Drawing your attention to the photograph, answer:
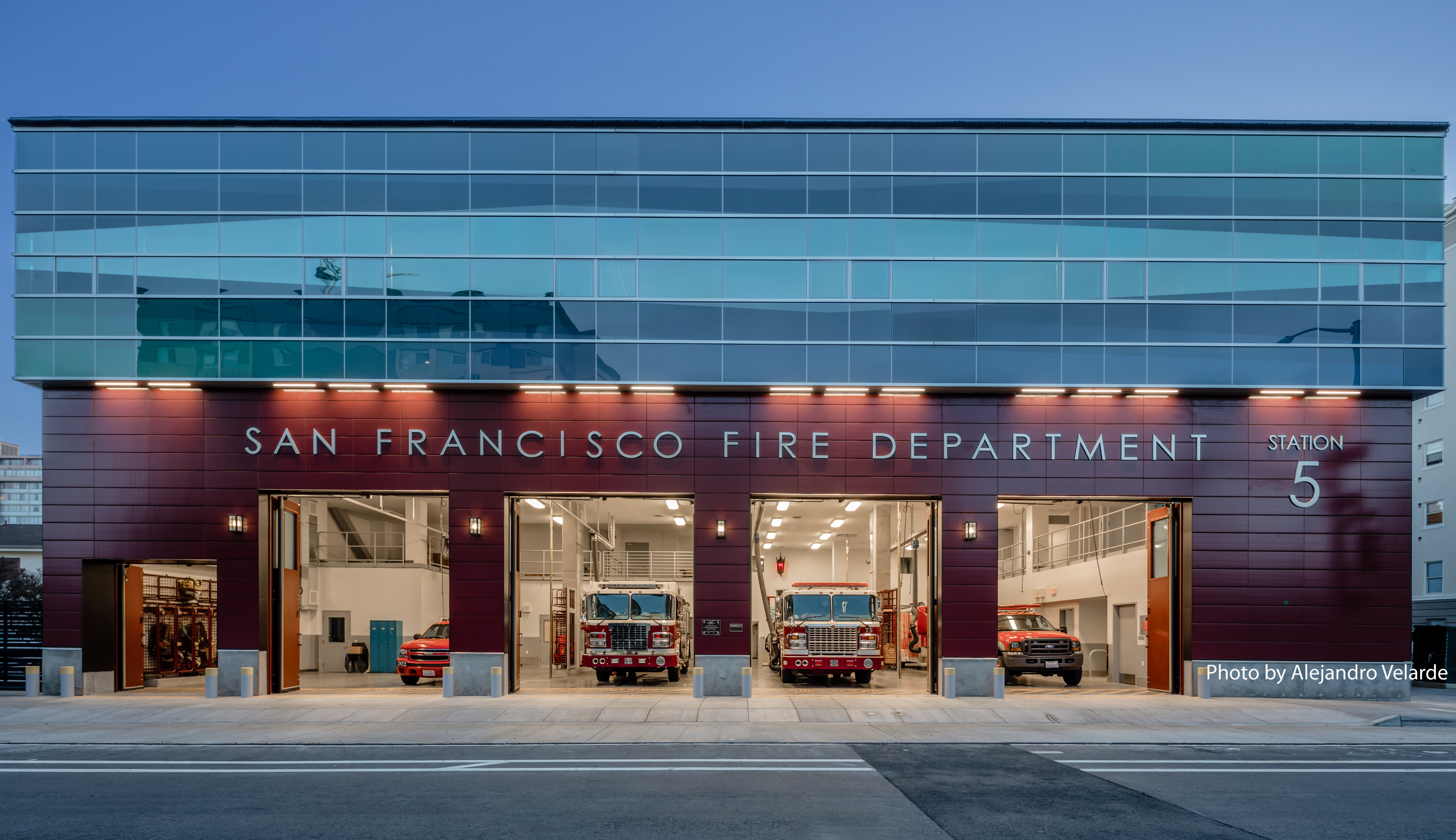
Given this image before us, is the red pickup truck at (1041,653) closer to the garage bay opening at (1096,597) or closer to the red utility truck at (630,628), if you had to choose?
the garage bay opening at (1096,597)

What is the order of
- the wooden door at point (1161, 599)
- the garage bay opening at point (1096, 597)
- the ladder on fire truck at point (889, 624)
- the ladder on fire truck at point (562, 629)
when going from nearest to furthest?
the wooden door at point (1161, 599)
the garage bay opening at point (1096, 597)
the ladder on fire truck at point (562, 629)
the ladder on fire truck at point (889, 624)

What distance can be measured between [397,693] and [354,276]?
30.9 feet

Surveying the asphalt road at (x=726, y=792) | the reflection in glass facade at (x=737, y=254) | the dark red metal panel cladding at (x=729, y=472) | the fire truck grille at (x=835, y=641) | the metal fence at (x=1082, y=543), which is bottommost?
the fire truck grille at (x=835, y=641)

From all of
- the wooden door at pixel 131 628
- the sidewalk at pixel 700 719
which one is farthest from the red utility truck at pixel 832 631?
the wooden door at pixel 131 628

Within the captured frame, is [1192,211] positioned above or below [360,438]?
above

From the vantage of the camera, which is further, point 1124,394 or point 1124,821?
point 1124,394

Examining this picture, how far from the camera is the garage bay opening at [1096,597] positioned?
897 inches

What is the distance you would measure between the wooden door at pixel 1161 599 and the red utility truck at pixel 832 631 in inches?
251

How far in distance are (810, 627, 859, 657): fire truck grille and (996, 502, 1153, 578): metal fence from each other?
14.3ft

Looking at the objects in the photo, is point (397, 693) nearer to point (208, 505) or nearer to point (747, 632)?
point (208, 505)

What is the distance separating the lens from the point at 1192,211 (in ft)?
72.8

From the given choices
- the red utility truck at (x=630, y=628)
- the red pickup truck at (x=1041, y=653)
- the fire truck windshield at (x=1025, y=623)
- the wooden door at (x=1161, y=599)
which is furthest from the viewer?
the fire truck windshield at (x=1025, y=623)

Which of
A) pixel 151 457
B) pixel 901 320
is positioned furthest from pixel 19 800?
pixel 901 320

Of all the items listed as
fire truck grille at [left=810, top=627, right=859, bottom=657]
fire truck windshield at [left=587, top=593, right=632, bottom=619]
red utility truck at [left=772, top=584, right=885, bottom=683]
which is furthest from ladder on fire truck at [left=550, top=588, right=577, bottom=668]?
fire truck grille at [left=810, top=627, right=859, bottom=657]
